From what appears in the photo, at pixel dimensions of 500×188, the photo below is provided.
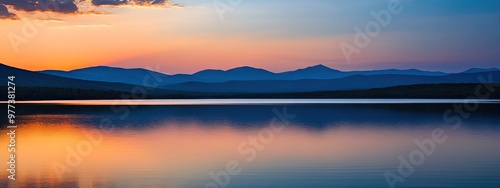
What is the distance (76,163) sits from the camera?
51.5 feet

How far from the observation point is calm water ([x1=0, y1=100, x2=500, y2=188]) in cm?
1303

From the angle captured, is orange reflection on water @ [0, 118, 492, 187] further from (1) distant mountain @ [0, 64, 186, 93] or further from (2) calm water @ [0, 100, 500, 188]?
(1) distant mountain @ [0, 64, 186, 93]

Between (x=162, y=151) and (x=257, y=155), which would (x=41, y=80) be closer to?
(x=162, y=151)

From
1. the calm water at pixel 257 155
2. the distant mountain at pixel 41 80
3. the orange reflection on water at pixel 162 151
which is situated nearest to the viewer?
the calm water at pixel 257 155

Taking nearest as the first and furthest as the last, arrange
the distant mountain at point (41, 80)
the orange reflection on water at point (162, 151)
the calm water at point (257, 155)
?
the calm water at point (257, 155), the orange reflection on water at point (162, 151), the distant mountain at point (41, 80)

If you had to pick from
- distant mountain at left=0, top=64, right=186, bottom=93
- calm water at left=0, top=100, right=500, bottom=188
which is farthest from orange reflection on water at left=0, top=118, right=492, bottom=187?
distant mountain at left=0, top=64, right=186, bottom=93

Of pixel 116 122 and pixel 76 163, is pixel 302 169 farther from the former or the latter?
pixel 116 122

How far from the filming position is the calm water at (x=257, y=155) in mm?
13034

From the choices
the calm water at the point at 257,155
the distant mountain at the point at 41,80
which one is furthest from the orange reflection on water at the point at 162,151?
the distant mountain at the point at 41,80

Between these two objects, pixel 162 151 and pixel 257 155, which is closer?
pixel 257 155

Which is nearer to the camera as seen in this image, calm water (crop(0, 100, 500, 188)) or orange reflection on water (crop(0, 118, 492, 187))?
calm water (crop(0, 100, 500, 188))

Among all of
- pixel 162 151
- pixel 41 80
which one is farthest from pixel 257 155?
pixel 41 80

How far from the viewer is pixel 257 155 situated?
16.9 meters

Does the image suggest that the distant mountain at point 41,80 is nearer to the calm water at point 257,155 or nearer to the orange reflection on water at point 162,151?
the calm water at point 257,155
